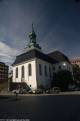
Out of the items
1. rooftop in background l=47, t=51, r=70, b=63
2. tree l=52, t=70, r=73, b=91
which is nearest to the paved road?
tree l=52, t=70, r=73, b=91

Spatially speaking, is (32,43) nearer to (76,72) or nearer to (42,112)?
(76,72)

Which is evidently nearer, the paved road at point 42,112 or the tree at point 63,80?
the paved road at point 42,112

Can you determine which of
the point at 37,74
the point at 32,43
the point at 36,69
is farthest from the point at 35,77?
the point at 32,43

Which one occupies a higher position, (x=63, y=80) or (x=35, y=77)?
(x=35, y=77)

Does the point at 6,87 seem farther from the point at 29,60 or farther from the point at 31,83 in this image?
the point at 29,60

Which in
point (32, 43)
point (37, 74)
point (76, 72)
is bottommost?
point (37, 74)

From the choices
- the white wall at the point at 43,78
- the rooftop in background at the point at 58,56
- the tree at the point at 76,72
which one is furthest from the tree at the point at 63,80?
the tree at the point at 76,72

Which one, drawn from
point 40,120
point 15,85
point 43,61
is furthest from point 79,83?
point 40,120

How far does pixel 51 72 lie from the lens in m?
47.0

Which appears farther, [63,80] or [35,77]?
[63,80]

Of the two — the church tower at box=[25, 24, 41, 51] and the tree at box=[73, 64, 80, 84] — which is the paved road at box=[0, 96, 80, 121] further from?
the church tower at box=[25, 24, 41, 51]

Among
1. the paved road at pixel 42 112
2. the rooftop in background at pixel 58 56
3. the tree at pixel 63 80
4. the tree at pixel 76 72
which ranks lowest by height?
the paved road at pixel 42 112

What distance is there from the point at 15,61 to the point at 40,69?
12.5 meters

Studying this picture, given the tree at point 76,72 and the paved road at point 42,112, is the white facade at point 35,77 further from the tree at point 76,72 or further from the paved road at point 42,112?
the paved road at point 42,112
